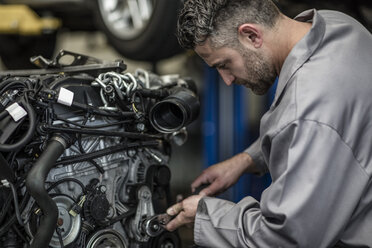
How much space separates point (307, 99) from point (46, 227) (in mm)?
880

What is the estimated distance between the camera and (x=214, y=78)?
147 inches

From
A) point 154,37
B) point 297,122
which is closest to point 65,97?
point 297,122

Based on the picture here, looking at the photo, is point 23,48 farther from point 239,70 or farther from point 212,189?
point 239,70

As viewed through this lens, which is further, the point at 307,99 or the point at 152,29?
the point at 152,29

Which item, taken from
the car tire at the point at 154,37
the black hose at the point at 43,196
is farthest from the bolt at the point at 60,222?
the car tire at the point at 154,37

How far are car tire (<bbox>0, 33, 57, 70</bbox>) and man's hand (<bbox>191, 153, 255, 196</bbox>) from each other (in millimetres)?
2647

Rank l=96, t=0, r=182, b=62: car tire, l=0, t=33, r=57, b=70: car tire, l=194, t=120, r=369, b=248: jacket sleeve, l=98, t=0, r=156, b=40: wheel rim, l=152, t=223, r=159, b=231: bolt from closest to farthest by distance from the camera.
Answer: l=194, t=120, r=369, b=248: jacket sleeve → l=152, t=223, r=159, b=231: bolt → l=96, t=0, r=182, b=62: car tire → l=98, t=0, r=156, b=40: wheel rim → l=0, t=33, r=57, b=70: car tire

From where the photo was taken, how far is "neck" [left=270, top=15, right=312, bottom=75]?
1512 mm

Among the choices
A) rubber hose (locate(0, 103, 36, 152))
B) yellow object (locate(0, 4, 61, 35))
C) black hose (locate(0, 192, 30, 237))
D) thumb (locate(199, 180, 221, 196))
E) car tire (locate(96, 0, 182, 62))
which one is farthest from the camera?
yellow object (locate(0, 4, 61, 35))

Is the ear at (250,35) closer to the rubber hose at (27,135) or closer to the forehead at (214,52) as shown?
the forehead at (214,52)

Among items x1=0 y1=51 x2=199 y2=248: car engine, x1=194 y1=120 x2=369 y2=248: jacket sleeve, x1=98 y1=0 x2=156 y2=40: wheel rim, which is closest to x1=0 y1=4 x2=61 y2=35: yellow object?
x1=98 y1=0 x2=156 y2=40: wheel rim

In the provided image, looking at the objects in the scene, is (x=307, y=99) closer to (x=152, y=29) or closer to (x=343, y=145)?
(x=343, y=145)

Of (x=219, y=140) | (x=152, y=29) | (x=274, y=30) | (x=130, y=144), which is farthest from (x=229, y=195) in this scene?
(x=274, y=30)

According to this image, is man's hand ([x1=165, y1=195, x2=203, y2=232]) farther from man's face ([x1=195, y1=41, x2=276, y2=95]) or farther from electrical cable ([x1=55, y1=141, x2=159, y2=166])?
man's face ([x1=195, y1=41, x2=276, y2=95])
